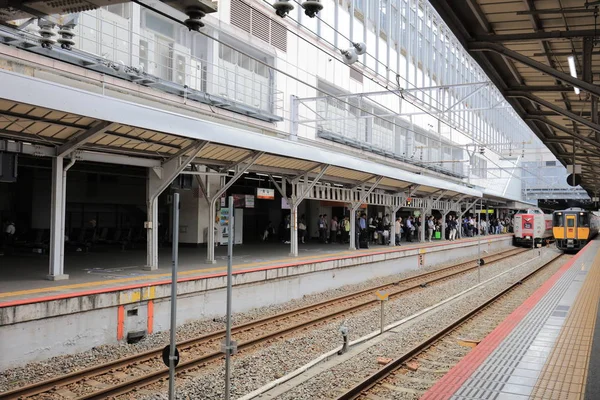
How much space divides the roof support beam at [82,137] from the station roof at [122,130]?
0.02m

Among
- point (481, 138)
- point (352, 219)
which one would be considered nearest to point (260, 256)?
point (352, 219)

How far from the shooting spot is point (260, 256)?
55.8 feet

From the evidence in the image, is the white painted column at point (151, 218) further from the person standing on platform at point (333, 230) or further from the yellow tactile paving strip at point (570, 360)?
the person standing on platform at point (333, 230)

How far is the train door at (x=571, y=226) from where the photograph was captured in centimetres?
3462

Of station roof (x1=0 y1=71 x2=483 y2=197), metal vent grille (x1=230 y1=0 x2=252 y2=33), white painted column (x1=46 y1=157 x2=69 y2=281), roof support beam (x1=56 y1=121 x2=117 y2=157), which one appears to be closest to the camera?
station roof (x1=0 y1=71 x2=483 y2=197)

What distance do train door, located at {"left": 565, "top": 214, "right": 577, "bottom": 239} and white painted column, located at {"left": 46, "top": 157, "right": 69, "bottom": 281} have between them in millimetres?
33367

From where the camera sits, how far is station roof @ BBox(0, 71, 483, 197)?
7934 millimetres

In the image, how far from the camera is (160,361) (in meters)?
8.46

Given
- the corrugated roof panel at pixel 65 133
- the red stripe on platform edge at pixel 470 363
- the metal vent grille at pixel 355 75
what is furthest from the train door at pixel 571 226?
the corrugated roof panel at pixel 65 133

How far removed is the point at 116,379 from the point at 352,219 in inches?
568

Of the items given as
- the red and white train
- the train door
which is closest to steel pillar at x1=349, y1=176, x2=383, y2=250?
the train door

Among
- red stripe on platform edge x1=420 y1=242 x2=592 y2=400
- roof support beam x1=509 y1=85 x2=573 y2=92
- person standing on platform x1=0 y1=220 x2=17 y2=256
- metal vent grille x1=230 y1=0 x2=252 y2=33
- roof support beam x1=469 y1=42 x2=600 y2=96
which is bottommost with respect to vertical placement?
red stripe on platform edge x1=420 y1=242 x2=592 y2=400

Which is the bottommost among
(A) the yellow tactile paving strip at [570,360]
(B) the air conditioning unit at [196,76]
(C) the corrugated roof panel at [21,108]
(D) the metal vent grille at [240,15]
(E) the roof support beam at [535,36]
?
(A) the yellow tactile paving strip at [570,360]

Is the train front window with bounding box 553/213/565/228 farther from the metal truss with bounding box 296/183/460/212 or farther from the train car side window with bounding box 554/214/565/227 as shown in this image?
the metal truss with bounding box 296/183/460/212
